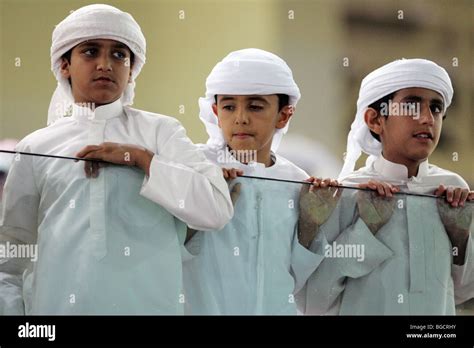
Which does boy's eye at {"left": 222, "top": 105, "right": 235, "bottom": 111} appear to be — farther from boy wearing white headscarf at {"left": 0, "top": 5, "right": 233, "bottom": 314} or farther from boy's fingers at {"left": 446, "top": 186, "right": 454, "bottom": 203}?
boy's fingers at {"left": 446, "top": 186, "right": 454, "bottom": 203}

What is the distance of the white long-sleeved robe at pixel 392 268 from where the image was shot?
268 centimetres

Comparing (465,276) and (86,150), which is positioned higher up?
(86,150)

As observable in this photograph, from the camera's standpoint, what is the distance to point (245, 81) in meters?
2.71

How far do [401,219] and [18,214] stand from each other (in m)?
0.85

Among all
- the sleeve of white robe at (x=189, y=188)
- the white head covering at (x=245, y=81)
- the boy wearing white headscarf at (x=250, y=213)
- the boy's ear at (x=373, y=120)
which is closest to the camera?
the sleeve of white robe at (x=189, y=188)

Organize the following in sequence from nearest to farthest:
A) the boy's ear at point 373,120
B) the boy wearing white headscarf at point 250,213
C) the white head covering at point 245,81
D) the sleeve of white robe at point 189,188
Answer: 1. the sleeve of white robe at point 189,188
2. the boy wearing white headscarf at point 250,213
3. the white head covering at point 245,81
4. the boy's ear at point 373,120

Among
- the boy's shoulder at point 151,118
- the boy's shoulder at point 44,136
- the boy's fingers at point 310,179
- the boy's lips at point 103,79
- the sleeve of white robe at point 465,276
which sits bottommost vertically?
the sleeve of white robe at point 465,276

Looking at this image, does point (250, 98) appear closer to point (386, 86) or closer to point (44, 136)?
point (386, 86)

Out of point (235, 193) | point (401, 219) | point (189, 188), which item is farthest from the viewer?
point (401, 219)

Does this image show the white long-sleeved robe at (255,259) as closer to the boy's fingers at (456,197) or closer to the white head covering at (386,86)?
the white head covering at (386,86)

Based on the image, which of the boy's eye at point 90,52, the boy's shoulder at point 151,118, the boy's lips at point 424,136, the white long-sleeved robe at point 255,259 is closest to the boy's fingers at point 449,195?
the boy's lips at point 424,136

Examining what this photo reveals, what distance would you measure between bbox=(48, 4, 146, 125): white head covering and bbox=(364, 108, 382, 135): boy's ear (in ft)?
1.81

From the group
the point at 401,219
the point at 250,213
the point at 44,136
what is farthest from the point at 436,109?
the point at 44,136
